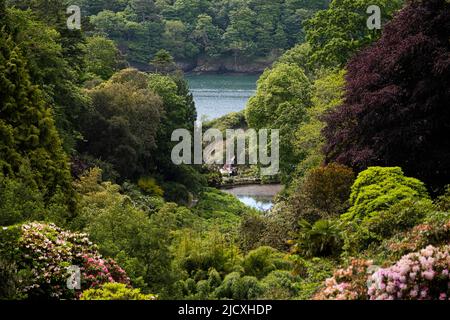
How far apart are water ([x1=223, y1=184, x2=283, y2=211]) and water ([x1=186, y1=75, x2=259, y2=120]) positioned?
1753cm

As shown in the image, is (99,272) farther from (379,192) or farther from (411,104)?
(411,104)

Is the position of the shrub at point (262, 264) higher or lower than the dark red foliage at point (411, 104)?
lower

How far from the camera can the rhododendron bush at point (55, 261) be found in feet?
35.0

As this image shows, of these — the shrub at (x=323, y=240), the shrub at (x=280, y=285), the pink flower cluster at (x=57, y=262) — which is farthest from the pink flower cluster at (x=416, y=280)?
the shrub at (x=323, y=240)

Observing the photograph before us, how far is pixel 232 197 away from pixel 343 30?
39.0ft

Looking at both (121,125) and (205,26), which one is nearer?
(121,125)

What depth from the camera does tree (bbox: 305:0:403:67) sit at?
3200cm

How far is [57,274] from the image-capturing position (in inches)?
425

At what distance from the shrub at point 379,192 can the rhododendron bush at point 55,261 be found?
238 inches

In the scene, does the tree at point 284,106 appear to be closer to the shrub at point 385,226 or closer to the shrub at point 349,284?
the shrub at point 385,226

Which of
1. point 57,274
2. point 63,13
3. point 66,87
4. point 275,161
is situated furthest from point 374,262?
point 63,13

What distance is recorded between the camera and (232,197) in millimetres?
40656

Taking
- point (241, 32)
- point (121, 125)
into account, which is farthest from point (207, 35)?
point (121, 125)

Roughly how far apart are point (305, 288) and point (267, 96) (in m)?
27.4
